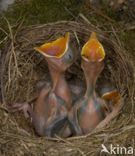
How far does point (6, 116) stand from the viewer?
3066 mm

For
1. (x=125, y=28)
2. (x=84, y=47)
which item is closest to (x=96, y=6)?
(x=125, y=28)

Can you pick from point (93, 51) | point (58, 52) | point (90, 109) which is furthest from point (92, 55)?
point (90, 109)

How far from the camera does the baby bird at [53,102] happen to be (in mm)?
2990

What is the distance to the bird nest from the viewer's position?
2.97m

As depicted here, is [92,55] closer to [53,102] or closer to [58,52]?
[58,52]

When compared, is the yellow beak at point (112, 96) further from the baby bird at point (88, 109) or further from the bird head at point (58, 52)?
the bird head at point (58, 52)

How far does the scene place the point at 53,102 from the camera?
307 centimetres

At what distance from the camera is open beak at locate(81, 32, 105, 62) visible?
2947mm

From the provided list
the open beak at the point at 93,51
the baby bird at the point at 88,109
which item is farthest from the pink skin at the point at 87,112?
the open beak at the point at 93,51

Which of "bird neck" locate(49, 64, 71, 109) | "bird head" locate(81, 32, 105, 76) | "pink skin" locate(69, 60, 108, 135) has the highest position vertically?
"bird head" locate(81, 32, 105, 76)

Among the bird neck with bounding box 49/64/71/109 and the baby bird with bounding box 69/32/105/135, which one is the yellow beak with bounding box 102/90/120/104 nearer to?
the baby bird with bounding box 69/32/105/135

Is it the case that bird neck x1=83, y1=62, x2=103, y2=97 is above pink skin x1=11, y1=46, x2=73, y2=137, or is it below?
above

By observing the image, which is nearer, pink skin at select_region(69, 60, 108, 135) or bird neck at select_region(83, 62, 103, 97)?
bird neck at select_region(83, 62, 103, 97)

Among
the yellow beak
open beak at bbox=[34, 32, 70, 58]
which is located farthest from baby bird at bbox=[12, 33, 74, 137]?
the yellow beak
